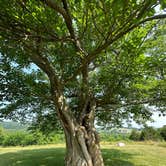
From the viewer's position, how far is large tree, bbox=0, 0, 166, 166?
577 cm

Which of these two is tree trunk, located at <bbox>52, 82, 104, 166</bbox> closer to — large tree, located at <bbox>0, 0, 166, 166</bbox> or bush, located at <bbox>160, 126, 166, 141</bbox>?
large tree, located at <bbox>0, 0, 166, 166</bbox>

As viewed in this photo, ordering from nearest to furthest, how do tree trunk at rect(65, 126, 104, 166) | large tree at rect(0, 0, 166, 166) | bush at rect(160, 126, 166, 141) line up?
large tree at rect(0, 0, 166, 166) < tree trunk at rect(65, 126, 104, 166) < bush at rect(160, 126, 166, 141)

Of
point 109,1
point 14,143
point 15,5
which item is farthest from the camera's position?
point 14,143

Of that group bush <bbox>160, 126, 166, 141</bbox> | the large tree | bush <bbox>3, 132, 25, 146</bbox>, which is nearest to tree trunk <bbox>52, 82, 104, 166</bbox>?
the large tree

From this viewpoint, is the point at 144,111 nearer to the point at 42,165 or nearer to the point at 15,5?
the point at 42,165

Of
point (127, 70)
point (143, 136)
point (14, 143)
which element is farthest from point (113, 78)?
point (14, 143)

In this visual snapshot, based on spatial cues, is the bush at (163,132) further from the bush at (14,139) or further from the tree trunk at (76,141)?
the tree trunk at (76,141)

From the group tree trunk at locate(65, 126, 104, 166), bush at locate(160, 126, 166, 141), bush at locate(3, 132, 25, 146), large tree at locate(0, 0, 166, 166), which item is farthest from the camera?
bush at locate(3, 132, 25, 146)

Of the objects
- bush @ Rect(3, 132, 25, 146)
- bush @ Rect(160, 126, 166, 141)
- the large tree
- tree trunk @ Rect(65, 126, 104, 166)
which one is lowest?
tree trunk @ Rect(65, 126, 104, 166)

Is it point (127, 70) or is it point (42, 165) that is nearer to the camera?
point (127, 70)

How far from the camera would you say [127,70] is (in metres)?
8.65

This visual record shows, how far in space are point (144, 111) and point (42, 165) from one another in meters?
5.55

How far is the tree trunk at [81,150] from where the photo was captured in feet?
28.3

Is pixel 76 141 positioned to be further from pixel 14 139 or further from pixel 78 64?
pixel 14 139
